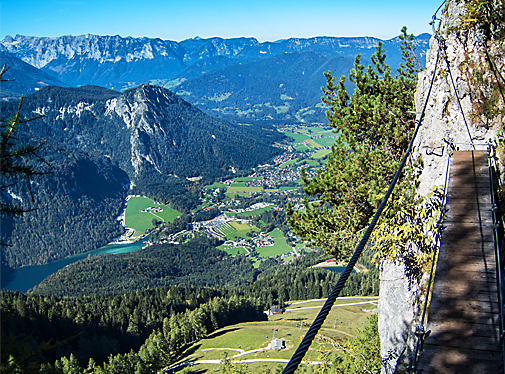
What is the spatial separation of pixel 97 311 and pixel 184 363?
4075 centimetres

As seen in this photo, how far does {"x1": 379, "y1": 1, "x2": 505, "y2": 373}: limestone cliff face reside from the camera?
43.7 ft

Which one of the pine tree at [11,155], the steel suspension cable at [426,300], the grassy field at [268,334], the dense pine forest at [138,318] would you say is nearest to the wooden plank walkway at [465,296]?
the steel suspension cable at [426,300]

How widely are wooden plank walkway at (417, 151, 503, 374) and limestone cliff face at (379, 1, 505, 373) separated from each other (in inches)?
114

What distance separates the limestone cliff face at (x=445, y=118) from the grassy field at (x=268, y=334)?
58.3 m

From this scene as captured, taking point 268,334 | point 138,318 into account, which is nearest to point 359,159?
point 268,334

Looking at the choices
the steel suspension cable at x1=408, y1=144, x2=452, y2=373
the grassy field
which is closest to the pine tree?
the steel suspension cable at x1=408, y1=144, x2=452, y2=373

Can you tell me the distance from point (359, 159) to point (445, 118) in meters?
4.10

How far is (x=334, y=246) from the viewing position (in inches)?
723

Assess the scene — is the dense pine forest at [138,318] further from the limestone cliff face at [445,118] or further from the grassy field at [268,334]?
the limestone cliff face at [445,118]

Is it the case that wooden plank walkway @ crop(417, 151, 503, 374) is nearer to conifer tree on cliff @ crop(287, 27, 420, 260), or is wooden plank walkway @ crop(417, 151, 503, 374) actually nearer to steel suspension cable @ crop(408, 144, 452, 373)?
steel suspension cable @ crop(408, 144, 452, 373)

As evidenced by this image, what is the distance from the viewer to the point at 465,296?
7.64 meters

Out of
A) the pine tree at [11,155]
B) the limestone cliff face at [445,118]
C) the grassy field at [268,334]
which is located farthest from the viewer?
the grassy field at [268,334]

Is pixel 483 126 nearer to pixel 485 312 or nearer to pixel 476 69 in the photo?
pixel 476 69

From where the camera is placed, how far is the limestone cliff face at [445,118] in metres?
13.3
